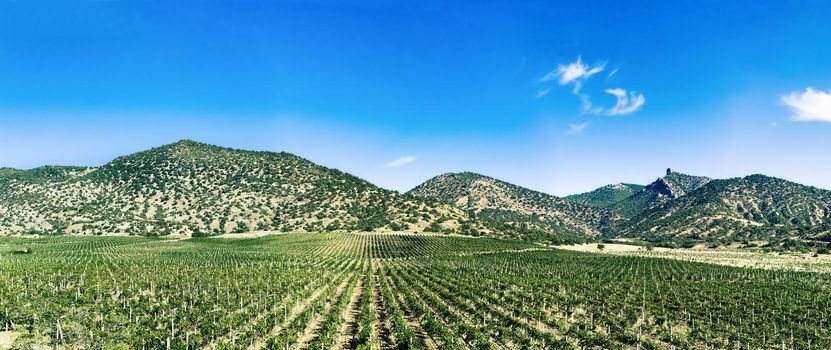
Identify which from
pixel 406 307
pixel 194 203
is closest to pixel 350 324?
pixel 406 307

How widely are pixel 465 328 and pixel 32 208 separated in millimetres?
180369

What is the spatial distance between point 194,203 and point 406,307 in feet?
→ 486

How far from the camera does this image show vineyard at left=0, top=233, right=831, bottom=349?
30.5 m

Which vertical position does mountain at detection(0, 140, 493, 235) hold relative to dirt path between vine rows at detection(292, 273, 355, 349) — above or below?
above

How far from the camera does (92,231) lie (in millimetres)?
141625

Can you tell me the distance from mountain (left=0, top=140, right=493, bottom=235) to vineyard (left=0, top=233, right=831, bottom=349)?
263 feet

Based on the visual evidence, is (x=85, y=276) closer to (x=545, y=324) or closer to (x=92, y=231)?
(x=545, y=324)

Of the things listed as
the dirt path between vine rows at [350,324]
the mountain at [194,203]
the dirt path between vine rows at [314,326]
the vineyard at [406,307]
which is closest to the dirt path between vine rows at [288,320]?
the vineyard at [406,307]

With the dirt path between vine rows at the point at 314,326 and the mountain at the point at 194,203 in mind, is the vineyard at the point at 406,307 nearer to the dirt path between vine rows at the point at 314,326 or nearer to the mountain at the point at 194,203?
the dirt path between vine rows at the point at 314,326

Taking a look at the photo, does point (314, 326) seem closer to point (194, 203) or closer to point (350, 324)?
point (350, 324)

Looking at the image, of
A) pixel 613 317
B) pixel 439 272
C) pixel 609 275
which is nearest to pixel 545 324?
pixel 613 317

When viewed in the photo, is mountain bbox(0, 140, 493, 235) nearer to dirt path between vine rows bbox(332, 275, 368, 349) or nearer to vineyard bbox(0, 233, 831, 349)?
vineyard bbox(0, 233, 831, 349)

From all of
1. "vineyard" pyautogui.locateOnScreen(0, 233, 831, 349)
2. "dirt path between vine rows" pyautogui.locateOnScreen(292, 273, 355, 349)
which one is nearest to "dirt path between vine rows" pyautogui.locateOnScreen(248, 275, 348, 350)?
"vineyard" pyautogui.locateOnScreen(0, 233, 831, 349)

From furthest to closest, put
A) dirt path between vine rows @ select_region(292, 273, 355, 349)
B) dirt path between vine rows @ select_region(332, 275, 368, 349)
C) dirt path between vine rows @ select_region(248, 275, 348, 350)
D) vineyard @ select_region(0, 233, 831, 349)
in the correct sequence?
dirt path between vine rows @ select_region(292, 273, 355, 349)
dirt path between vine rows @ select_region(332, 275, 368, 349)
vineyard @ select_region(0, 233, 831, 349)
dirt path between vine rows @ select_region(248, 275, 348, 350)
